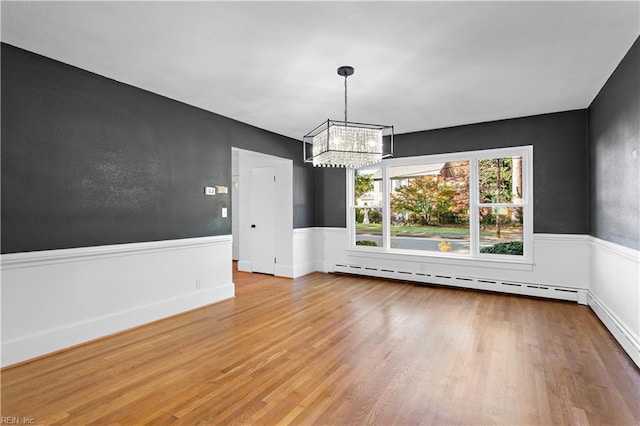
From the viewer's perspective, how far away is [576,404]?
7.06 feet

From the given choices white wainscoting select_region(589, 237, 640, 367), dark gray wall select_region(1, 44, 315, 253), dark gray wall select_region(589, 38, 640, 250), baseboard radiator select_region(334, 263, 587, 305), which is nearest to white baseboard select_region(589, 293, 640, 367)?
white wainscoting select_region(589, 237, 640, 367)

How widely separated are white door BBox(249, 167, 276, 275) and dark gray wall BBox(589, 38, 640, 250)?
4914mm

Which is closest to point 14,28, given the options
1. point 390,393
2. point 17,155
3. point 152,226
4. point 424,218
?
point 17,155

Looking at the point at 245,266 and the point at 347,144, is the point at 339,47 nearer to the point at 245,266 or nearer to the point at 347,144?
the point at 347,144

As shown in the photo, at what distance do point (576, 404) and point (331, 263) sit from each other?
15.3 ft

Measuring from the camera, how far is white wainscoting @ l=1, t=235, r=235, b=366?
9.07 feet

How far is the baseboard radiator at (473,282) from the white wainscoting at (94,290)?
2.85m

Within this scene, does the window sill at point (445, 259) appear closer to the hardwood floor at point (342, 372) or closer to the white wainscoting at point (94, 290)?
the hardwood floor at point (342, 372)

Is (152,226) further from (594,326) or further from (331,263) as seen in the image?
(594,326)

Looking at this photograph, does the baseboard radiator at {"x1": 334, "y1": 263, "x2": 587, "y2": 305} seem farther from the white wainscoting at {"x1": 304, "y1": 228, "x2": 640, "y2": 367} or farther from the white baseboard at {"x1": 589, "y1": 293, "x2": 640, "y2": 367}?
the white baseboard at {"x1": 589, "y1": 293, "x2": 640, "y2": 367}

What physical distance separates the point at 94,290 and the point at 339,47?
3262mm

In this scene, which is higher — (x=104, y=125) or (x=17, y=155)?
(x=104, y=125)

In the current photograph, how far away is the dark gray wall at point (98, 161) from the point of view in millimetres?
2789

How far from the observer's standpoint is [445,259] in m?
Answer: 5.37
